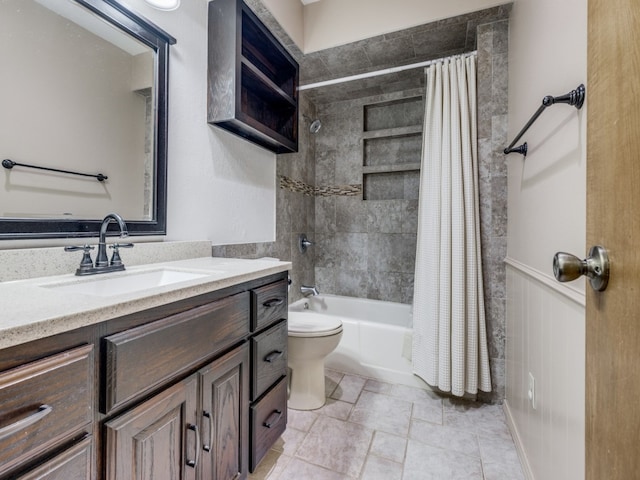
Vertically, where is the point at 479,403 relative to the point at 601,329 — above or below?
below

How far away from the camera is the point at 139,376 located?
681mm

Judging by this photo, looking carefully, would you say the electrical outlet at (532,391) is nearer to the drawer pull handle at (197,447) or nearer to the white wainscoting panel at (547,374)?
the white wainscoting panel at (547,374)

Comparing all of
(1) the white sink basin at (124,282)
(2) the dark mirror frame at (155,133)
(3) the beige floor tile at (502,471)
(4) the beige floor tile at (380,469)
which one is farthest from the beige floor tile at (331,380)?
(2) the dark mirror frame at (155,133)

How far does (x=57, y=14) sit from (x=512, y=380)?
8.23 ft

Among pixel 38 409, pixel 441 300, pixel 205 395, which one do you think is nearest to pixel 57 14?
pixel 38 409

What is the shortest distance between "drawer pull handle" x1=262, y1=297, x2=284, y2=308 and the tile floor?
737mm

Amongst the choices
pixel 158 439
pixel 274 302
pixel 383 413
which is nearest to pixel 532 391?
pixel 383 413

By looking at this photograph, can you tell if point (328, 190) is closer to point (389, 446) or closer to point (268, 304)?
point (268, 304)

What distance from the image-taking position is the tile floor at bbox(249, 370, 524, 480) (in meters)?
1.29

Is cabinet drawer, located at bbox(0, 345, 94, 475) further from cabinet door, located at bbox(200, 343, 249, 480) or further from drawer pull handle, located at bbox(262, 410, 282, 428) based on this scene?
drawer pull handle, located at bbox(262, 410, 282, 428)

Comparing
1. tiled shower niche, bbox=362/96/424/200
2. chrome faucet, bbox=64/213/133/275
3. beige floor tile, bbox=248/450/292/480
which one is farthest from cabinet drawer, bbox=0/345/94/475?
tiled shower niche, bbox=362/96/424/200

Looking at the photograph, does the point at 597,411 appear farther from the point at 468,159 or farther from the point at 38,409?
the point at 468,159

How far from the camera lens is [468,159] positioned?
1793 mm

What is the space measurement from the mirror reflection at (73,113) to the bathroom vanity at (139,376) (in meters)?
0.30
